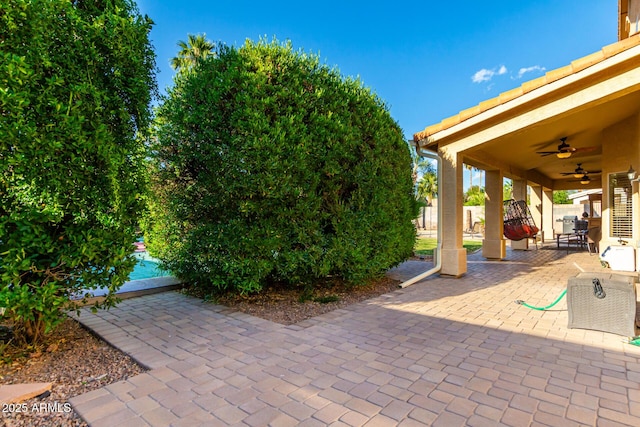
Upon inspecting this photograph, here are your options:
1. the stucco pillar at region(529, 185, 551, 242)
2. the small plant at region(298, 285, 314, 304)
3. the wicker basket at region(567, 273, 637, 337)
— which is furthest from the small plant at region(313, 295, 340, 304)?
the stucco pillar at region(529, 185, 551, 242)

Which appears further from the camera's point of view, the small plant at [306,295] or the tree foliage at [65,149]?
the small plant at [306,295]

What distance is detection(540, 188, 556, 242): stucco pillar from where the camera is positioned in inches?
704

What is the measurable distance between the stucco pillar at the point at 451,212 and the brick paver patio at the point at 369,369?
7.75 ft

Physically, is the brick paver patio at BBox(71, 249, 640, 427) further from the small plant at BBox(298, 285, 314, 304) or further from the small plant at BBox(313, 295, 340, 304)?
the small plant at BBox(298, 285, 314, 304)

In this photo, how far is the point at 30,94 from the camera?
3.17 m

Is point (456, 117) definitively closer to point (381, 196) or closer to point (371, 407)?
point (381, 196)

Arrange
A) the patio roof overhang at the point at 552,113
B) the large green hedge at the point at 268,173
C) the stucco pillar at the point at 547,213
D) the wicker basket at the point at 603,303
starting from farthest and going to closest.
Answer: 1. the stucco pillar at the point at 547,213
2. the patio roof overhang at the point at 552,113
3. the large green hedge at the point at 268,173
4. the wicker basket at the point at 603,303

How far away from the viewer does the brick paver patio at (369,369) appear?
103 inches

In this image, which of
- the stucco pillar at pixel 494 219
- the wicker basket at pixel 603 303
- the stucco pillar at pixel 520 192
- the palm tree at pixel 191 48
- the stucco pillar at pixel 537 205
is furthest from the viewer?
the palm tree at pixel 191 48

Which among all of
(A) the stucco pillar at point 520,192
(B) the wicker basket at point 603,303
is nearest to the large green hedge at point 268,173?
(B) the wicker basket at point 603,303

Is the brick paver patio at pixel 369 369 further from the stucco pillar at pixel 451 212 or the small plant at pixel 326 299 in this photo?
the stucco pillar at pixel 451 212

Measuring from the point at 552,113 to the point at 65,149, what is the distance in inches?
322

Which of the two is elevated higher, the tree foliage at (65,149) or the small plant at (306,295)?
the tree foliage at (65,149)

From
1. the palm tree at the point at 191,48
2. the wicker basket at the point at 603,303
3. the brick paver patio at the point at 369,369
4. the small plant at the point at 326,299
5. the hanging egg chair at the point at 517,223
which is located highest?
the palm tree at the point at 191,48
